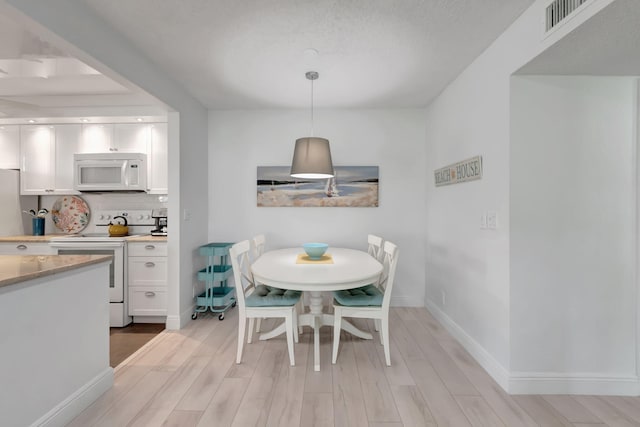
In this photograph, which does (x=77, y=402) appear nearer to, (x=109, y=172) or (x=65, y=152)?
(x=109, y=172)

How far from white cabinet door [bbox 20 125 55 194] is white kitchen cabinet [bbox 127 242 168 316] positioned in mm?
1397

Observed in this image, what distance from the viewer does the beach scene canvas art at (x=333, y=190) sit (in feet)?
12.0

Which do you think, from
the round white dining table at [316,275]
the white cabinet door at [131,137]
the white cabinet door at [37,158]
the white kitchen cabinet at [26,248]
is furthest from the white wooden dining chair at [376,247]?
the white cabinet door at [37,158]

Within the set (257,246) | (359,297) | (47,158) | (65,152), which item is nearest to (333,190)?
(257,246)

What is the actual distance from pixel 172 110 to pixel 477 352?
344cm

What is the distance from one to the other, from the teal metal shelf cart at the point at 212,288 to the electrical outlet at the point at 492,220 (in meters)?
2.54

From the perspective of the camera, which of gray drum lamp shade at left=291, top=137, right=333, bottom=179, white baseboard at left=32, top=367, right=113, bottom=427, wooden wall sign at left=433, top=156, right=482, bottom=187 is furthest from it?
gray drum lamp shade at left=291, top=137, right=333, bottom=179

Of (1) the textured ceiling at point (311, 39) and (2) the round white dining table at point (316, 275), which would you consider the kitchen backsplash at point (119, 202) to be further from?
(2) the round white dining table at point (316, 275)

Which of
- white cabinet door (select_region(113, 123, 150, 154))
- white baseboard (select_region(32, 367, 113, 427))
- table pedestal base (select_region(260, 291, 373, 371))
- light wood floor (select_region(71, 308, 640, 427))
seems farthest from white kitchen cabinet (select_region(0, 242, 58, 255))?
table pedestal base (select_region(260, 291, 373, 371))

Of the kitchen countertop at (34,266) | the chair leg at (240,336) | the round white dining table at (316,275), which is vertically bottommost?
the chair leg at (240,336)

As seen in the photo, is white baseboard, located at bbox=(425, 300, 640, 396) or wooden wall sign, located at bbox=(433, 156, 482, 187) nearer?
white baseboard, located at bbox=(425, 300, 640, 396)

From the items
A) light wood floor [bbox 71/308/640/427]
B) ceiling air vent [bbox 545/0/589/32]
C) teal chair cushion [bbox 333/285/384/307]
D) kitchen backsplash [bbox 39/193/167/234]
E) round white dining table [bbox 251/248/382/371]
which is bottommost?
light wood floor [bbox 71/308/640/427]

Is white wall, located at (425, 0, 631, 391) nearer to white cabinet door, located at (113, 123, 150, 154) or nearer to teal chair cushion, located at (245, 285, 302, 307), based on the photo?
teal chair cushion, located at (245, 285, 302, 307)

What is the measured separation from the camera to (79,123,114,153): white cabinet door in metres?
3.49
